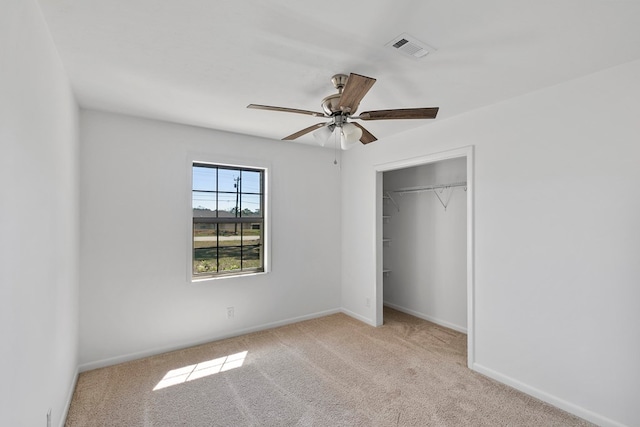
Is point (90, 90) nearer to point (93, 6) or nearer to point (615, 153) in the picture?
point (93, 6)

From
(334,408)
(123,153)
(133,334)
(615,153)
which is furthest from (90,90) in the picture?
(615,153)

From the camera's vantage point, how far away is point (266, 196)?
403 centimetres

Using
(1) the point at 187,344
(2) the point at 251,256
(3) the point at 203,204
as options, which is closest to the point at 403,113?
(3) the point at 203,204

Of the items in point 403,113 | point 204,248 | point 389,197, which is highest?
point 403,113

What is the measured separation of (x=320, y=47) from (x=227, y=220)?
247 centimetres

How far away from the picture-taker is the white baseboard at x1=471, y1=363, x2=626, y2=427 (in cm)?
216

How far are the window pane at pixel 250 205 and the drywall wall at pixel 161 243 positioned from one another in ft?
0.64

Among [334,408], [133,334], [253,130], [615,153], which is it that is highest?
[253,130]

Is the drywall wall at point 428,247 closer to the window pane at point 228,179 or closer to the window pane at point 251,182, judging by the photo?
the window pane at point 251,182

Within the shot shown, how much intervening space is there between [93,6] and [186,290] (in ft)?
8.86

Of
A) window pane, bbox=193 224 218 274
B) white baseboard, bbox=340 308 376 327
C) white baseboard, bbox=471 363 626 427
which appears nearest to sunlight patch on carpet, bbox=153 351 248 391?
window pane, bbox=193 224 218 274

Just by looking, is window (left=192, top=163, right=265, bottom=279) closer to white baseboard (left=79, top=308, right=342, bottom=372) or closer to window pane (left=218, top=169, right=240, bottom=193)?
window pane (left=218, top=169, right=240, bottom=193)

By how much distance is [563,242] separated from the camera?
2.37 meters

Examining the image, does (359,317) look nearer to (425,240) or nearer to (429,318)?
(429,318)
